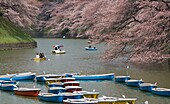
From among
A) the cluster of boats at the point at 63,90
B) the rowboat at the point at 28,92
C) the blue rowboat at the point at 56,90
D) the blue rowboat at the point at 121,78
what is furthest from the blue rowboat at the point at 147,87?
the rowboat at the point at 28,92

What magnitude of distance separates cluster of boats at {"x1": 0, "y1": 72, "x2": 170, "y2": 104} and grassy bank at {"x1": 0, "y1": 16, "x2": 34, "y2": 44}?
20648 millimetres

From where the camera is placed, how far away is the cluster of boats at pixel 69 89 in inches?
665

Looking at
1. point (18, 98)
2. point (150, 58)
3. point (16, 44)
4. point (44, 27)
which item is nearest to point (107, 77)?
→ point (150, 58)

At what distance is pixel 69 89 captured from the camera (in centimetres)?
1972

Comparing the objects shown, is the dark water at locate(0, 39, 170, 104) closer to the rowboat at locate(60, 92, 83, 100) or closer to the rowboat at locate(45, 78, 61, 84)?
the rowboat at locate(45, 78, 61, 84)

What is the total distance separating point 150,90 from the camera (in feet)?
65.7

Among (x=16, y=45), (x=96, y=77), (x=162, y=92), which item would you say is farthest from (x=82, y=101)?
(x=16, y=45)

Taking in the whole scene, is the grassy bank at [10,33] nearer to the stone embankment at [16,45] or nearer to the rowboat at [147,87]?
the stone embankment at [16,45]

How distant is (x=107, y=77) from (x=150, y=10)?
526cm

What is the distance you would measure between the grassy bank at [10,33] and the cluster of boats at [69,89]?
20.6 m

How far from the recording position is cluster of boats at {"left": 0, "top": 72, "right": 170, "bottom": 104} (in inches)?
665

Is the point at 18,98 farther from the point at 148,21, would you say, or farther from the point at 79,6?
the point at 79,6

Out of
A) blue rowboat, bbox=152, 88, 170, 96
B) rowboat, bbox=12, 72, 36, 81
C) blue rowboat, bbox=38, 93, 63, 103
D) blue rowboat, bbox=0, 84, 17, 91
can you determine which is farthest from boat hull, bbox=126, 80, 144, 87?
blue rowboat, bbox=0, 84, 17, 91

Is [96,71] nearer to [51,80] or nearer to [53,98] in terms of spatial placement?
[51,80]
